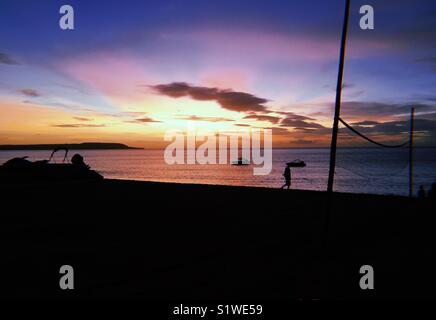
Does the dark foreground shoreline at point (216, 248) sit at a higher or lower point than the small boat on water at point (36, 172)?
lower

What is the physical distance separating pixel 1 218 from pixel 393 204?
16778 millimetres

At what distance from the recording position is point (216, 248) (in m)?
9.70

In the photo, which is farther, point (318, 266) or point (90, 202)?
point (90, 202)

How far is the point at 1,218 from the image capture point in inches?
536

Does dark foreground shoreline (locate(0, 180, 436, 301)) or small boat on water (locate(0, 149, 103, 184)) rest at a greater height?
small boat on water (locate(0, 149, 103, 184))

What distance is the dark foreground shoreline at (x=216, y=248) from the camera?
22.2ft

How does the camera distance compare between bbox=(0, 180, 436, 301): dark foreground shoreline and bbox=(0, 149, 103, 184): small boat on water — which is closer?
bbox=(0, 180, 436, 301): dark foreground shoreline

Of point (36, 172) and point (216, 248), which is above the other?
point (36, 172)

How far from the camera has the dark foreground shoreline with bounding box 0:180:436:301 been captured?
6.76 m

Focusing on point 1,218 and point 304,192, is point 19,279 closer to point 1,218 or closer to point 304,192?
point 1,218

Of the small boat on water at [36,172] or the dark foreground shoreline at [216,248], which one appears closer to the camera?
the dark foreground shoreline at [216,248]

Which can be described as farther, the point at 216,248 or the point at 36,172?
the point at 36,172

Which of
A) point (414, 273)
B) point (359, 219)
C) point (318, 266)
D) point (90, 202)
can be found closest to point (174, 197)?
point (90, 202)
